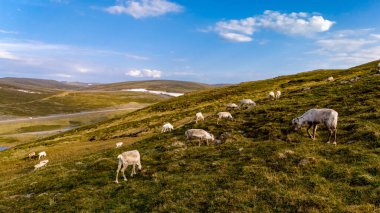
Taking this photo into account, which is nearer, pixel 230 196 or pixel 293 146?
pixel 230 196

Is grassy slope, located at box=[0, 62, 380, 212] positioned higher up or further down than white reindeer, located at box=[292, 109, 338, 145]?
further down

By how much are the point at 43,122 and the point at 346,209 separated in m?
179

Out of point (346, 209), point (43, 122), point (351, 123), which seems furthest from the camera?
point (43, 122)

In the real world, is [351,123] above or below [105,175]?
above

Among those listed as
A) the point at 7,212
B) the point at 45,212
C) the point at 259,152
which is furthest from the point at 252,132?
the point at 7,212

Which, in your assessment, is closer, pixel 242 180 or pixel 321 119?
pixel 242 180

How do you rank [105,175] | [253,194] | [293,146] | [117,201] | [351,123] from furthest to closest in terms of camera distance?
[351,123] < [105,175] < [293,146] < [117,201] < [253,194]

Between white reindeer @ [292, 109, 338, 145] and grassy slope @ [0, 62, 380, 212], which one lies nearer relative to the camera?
grassy slope @ [0, 62, 380, 212]

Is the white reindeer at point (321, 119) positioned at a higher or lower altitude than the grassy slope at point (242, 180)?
higher

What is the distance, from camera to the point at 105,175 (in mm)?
23047

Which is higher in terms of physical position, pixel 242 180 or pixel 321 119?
pixel 321 119

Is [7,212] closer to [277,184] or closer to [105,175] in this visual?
A: [105,175]

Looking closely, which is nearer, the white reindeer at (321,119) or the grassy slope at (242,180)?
the grassy slope at (242,180)

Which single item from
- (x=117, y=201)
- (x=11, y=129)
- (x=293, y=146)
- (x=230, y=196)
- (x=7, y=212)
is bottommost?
(x=11, y=129)
